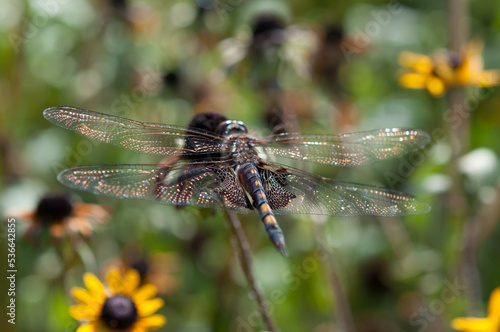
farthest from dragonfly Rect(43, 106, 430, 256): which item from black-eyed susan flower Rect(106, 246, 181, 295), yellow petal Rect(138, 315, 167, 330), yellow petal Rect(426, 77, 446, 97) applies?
black-eyed susan flower Rect(106, 246, 181, 295)

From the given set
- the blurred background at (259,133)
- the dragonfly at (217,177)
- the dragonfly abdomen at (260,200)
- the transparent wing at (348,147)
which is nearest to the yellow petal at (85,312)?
the dragonfly at (217,177)

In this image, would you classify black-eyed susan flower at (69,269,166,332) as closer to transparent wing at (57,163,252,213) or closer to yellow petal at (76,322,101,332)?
yellow petal at (76,322,101,332)

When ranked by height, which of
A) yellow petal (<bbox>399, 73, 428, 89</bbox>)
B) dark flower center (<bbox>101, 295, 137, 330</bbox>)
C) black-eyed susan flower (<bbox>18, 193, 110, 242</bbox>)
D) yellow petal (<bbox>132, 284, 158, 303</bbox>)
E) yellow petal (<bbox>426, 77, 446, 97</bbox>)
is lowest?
dark flower center (<bbox>101, 295, 137, 330</bbox>)

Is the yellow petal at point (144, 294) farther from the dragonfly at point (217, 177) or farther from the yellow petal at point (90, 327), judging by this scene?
the dragonfly at point (217, 177)

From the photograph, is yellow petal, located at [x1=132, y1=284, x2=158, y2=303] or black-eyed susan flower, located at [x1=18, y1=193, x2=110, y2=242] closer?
yellow petal, located at [x1=132, y1=284, x2=158, y2=303]

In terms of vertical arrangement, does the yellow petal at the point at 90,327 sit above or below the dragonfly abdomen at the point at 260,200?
below

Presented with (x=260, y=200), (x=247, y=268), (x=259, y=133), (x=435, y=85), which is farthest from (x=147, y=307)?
(x=435, y=85)

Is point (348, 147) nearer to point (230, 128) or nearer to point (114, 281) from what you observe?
point (230, 128)
